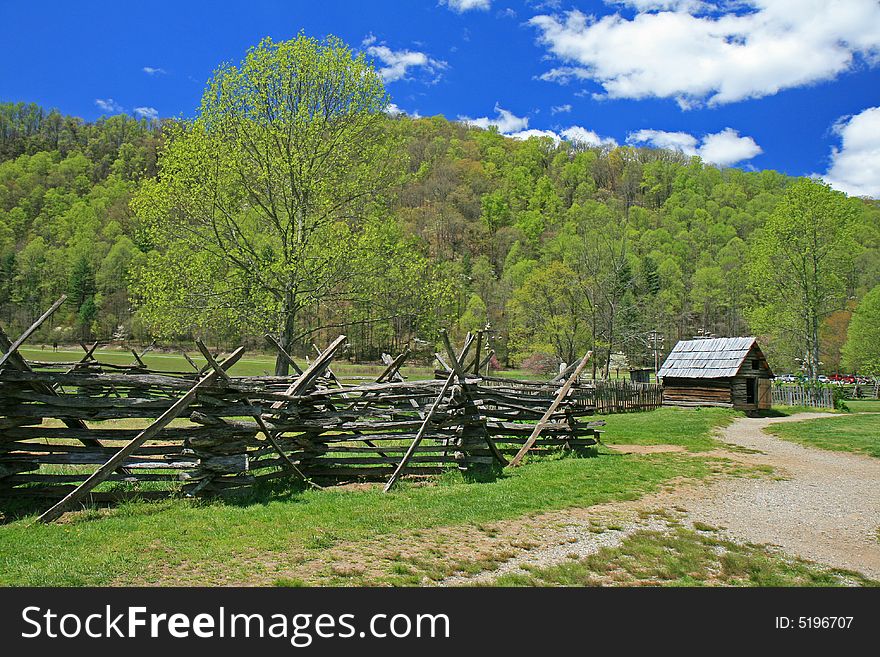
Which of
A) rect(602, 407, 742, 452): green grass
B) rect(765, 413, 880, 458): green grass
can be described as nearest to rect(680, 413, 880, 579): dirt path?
rect(765, 413, 880, 458): green grass

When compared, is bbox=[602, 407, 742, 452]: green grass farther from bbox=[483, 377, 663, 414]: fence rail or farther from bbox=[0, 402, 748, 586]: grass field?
bbox=[0, 402, 748, 586]: grass field

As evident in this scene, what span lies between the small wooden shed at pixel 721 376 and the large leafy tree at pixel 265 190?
67.4ft

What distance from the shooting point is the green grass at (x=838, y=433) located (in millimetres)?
16250

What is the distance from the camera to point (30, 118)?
128750 millimetres

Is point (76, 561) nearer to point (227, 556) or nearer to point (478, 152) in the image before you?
point (227, 556)

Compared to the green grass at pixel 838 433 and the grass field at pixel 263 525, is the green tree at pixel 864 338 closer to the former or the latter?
the green grass at pixel 838 433

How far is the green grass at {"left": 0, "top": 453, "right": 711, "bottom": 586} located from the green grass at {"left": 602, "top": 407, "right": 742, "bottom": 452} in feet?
21.9

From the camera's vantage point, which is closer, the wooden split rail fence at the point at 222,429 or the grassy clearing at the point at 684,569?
the grassy clearing at the point at 684,569

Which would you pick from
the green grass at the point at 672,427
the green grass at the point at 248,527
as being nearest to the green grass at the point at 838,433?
the green grass at the point at 672,427

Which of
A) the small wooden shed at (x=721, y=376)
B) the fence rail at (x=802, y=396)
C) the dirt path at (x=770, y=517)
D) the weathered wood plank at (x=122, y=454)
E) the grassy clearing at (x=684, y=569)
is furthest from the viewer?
the fence rail at (x=802, y=396)

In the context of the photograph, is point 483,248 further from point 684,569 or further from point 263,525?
point 684,569

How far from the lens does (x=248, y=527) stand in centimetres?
667
